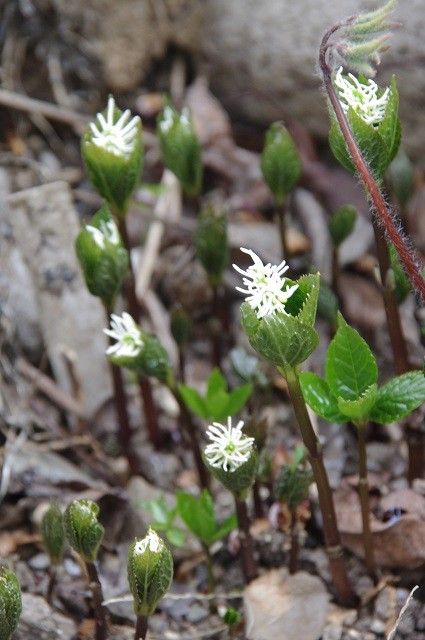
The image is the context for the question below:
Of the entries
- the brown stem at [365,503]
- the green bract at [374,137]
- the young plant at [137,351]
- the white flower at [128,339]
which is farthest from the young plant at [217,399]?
the green bract at [374,137]

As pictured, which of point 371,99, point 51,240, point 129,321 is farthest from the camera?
point 51,240

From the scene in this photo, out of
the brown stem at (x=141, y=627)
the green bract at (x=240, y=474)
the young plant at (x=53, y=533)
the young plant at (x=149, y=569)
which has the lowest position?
the brown stem at (x=141, y=627)

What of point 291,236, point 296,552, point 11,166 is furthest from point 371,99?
point 11,166

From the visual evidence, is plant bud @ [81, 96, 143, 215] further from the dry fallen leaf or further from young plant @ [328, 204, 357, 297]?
the dry fallen leaf

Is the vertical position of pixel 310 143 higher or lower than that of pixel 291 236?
higher

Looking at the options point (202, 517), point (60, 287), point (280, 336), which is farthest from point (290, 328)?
point (60, 287)

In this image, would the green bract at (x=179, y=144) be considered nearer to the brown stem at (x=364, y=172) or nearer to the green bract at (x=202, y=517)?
the brown stem at (x=364, y=172)

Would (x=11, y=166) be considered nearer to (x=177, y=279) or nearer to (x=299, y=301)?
(x=177, y=279)
